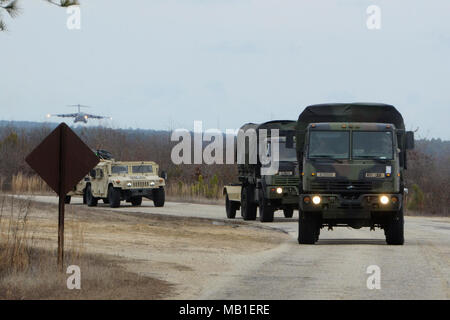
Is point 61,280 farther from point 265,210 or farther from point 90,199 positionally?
point 90,199

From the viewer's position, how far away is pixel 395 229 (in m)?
23.0

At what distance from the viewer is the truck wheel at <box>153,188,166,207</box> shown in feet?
141

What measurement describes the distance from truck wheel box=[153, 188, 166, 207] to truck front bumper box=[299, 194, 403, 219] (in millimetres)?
21356

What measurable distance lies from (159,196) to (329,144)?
21505 mm

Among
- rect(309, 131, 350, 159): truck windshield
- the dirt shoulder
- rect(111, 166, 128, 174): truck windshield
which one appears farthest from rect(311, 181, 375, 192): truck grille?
rect(111, 166, 128, 174): truck windshield

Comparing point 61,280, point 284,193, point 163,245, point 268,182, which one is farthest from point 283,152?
point 61,280

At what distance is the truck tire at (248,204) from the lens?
33062 millimetres

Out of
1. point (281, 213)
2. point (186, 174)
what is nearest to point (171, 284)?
point (281, 213)

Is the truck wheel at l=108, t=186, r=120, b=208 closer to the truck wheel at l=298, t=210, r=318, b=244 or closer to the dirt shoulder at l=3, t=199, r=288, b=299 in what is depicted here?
the dirt shoulder at l=3, t=199, r=288, b=299

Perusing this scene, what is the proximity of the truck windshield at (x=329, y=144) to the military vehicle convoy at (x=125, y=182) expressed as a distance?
67.3 ft

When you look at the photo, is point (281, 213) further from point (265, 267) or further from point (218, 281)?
point (218, 281)

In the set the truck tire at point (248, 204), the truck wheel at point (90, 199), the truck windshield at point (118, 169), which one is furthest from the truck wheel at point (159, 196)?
the truck tire at point (248, 204)

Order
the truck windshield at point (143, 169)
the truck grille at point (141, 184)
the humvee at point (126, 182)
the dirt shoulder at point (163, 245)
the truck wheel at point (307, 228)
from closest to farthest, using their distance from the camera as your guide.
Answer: the dirt shoulder at point (163, 245) < the truck wheel at point (307, 228) < the humvee at point (126, 182) < the truck grille at point (141, 184) < the truck windshield at point (143, 169)

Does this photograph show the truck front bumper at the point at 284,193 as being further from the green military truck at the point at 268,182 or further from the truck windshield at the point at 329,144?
the truck windshield at the point at 329,144
